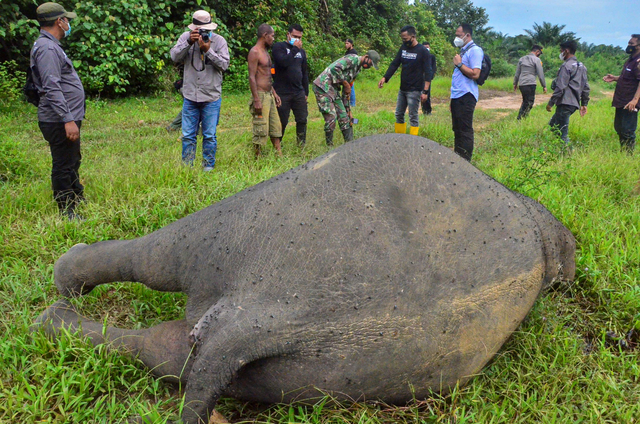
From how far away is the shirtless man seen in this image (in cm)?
556

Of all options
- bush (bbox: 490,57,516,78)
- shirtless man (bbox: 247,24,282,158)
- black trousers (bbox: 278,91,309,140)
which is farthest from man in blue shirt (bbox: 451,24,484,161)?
bush (bbox: 490,57,516,78)

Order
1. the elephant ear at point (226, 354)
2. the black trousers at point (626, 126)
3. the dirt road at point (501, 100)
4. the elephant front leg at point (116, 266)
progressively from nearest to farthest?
the elephant ear at point (226, 354) → the elephant front leg at point (116, 266) → the black trousers at point (626, 126) → the dirt road at point (501, 100)

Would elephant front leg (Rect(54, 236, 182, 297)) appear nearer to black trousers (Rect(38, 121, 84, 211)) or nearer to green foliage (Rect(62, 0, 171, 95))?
black trousers (Rect(38, 121, 84, 211))

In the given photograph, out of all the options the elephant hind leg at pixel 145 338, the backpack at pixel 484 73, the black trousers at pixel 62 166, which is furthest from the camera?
the backpack at pixel 484 73

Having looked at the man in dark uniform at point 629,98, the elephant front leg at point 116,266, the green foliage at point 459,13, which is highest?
the green foliage at point 459,13

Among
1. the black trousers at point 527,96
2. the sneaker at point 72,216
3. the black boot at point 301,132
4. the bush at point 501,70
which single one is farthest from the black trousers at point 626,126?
the bush at point 501,70

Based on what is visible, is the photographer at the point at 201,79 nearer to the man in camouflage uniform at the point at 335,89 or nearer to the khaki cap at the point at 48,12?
the khaki cap at the point at 48,12

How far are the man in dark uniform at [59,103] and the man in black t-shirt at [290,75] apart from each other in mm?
2821

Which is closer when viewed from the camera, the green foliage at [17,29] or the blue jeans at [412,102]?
the blue jeans at [412,102]

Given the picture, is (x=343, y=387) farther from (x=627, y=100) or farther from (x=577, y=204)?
(x=627, y=100)

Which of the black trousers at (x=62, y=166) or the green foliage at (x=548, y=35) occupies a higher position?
the green foliage at (x=548, y=35)

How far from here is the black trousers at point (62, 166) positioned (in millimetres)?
3643

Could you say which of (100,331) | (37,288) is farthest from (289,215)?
(37,288)

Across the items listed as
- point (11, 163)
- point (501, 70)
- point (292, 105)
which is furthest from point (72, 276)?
point (501, 70)
